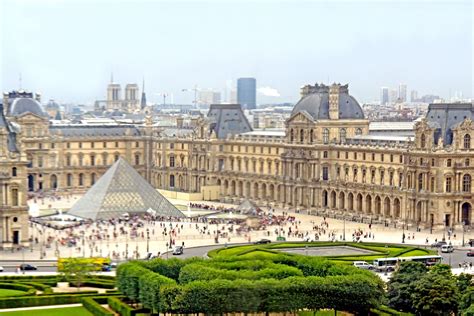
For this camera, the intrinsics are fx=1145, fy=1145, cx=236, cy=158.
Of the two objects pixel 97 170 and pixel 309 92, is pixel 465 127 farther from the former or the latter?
pixel 97 170

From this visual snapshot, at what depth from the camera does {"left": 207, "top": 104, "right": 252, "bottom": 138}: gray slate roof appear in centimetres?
14125

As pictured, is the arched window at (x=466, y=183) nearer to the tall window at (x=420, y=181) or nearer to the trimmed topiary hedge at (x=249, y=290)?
the tall window at (x=420, y=181)

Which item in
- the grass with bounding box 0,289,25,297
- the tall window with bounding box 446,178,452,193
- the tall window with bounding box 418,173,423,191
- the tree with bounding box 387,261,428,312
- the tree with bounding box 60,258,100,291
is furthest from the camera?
the tall window with bounding box 418,173,423,191

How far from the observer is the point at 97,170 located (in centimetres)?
15188

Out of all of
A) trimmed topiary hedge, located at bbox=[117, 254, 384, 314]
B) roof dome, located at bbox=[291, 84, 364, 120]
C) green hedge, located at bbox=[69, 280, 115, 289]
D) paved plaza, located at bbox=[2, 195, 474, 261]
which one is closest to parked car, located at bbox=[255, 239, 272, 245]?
paved plaza, located at bbox=[2, 195, 474, 261]

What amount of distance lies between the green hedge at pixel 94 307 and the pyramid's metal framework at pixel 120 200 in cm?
4612

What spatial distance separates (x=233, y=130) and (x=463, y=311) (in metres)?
85.6

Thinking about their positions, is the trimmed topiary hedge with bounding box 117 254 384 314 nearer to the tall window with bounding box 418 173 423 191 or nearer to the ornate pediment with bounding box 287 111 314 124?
the tall window with bounding box 418 173 423 191

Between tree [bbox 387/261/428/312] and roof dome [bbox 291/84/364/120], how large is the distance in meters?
59.2

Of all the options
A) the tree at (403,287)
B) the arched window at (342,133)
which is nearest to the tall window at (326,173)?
the arched window at (342,133)

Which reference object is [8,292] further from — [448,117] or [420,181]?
[448,117]

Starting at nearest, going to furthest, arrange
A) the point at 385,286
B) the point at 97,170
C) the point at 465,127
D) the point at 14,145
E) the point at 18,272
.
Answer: the point at 385,286 → the point at 18,272 → the point at 14,145 → the point at 465,127 → the point at 97,170

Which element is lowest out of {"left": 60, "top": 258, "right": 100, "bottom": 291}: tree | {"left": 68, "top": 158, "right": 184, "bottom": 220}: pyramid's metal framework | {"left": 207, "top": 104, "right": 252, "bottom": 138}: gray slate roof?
{"left": 60, "top": 258, "right": 100, "bottom": 291}: tree

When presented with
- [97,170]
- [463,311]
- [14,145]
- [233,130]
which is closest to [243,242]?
[14,145]
